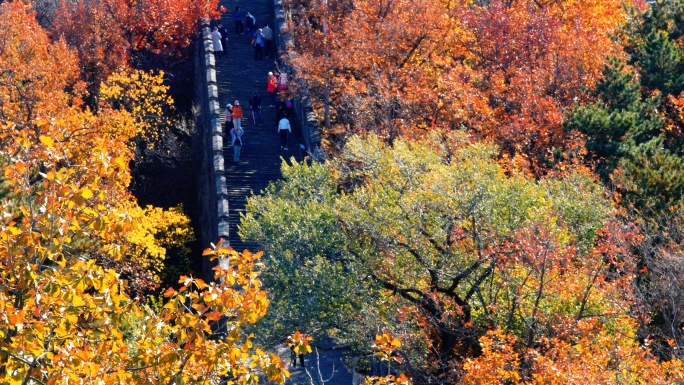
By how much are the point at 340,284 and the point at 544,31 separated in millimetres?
16627

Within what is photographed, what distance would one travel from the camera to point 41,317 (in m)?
12.2

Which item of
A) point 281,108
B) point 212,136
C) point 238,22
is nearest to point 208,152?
point 212,136

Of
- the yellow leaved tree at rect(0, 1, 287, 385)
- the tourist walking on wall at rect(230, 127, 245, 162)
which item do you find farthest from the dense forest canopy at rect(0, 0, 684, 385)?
the tourist walking on wall at rect(230, 127, 245, 162)

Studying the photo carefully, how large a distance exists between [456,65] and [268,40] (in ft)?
29.6

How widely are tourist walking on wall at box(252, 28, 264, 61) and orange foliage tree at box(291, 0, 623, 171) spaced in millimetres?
1372

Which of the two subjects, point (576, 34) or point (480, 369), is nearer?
point (480, 369)

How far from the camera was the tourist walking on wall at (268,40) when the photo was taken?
1738 inches

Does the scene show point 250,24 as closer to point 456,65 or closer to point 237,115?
point 237,115

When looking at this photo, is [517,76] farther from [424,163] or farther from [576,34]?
[424,163]

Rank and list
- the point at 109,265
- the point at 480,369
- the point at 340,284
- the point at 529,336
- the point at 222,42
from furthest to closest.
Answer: the point at 222,42
the point at 109,265
the point at 340,284
the point at 529,336
the point at 480,369

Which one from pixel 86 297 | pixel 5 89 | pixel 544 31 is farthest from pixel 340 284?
pixel 5 89

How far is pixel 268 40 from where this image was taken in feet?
146

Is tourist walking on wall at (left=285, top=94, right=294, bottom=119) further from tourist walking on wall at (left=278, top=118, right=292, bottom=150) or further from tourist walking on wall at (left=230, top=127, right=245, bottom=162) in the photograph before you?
tourist walking on wall at (left=230, top=127, right=245, bottom=162)

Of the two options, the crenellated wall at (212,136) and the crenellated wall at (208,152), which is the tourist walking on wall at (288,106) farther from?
the crenellated wall at (208,152)
